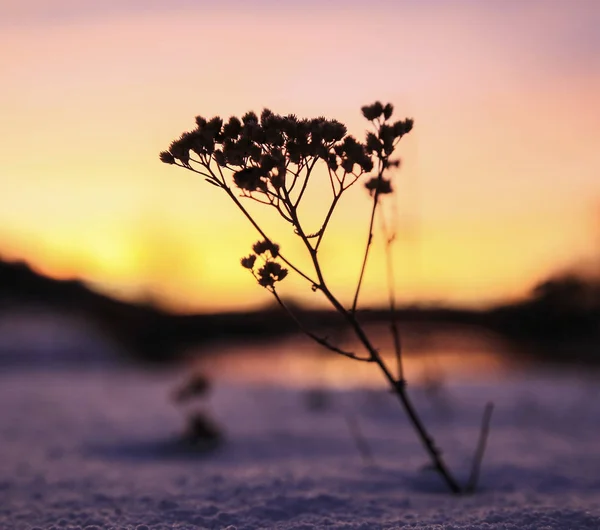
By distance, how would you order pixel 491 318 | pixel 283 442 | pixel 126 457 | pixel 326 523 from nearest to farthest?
1. pixel 326 523
2. pixel 126 457
3. pixel 283 442
4. pixel 491 318

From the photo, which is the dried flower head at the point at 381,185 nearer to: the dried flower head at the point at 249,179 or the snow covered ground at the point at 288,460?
the dried flower head at the point at 249,179

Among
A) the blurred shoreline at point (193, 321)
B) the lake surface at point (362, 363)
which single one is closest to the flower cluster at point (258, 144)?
the lake surface at point (362, 363)

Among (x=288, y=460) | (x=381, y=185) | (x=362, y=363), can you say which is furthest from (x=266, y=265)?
(x=362, y=363)

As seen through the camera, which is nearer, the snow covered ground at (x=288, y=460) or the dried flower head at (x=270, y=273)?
the dried flower head at (x=270, y=273)

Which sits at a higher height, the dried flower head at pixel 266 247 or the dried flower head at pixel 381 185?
the dried flower head at pixel 381 185

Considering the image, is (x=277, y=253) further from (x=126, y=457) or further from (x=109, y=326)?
(x=109, y=326)

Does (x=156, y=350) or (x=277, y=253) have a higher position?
(x=156, y=350)

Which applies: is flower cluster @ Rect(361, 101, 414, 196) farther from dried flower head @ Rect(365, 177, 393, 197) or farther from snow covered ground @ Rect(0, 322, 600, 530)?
snow covered ground @ Rect(0, 322, 600, 530)

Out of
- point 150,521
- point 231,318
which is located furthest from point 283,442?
point 231,318
